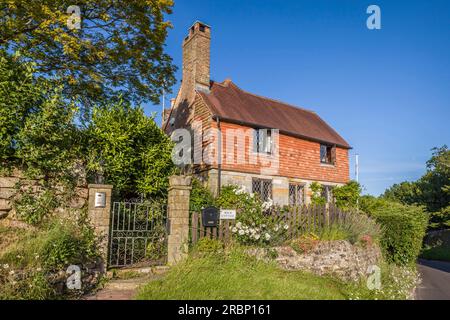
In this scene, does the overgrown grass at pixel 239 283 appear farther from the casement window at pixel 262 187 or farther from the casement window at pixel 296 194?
the casement window at pixel 296 194

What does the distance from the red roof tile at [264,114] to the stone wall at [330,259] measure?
26.6 feet

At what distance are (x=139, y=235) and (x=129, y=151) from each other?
7.90 feet

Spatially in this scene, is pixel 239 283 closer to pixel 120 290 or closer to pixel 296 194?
pixel 120 290

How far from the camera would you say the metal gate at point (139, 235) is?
26.4 ft

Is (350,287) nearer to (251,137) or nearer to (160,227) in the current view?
(160,227)

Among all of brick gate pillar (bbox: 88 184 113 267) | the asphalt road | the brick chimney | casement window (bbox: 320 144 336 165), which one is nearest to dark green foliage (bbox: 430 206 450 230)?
casement window (bbox: 320 144 336 165)

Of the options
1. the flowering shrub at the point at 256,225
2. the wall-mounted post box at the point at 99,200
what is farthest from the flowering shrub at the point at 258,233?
the wall-mounted post box at the point at 99,200

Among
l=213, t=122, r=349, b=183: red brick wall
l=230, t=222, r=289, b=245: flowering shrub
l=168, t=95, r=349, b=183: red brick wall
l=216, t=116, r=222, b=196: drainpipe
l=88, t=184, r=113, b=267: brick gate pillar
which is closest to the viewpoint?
l=88, t=184, r=113, b=267: brick gate pillar

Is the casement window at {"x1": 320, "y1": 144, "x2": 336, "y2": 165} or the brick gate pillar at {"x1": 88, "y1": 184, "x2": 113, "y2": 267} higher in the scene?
the casement window at {"x1": 320, "y1": 144, "x2": 336, "y2": 165}

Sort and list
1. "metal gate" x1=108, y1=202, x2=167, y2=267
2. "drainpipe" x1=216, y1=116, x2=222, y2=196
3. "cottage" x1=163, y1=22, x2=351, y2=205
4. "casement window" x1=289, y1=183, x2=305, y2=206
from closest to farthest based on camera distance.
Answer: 1. "metal gate" x1=108, y1=202, x2=167, y2=267
2. "drainpipe" x1=216, y1=116, x2=222, y2=196
3. "cottage" x1=163, y1=22, x2=351, y2=205
4. "casement window" x1=289, y1=183, x2=305, y2=206

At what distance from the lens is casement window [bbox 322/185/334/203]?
19.2m

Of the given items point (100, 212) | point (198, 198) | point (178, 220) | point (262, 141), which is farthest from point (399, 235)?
point (100, 212)

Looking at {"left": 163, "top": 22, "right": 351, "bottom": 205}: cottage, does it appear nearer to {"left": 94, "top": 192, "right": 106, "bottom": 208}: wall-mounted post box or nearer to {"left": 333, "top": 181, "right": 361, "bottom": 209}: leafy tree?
{"left": 333, "top": 181, "right": 361, "bottom": 209}: leafy tree

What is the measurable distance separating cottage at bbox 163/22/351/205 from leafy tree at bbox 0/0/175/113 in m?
3.98
